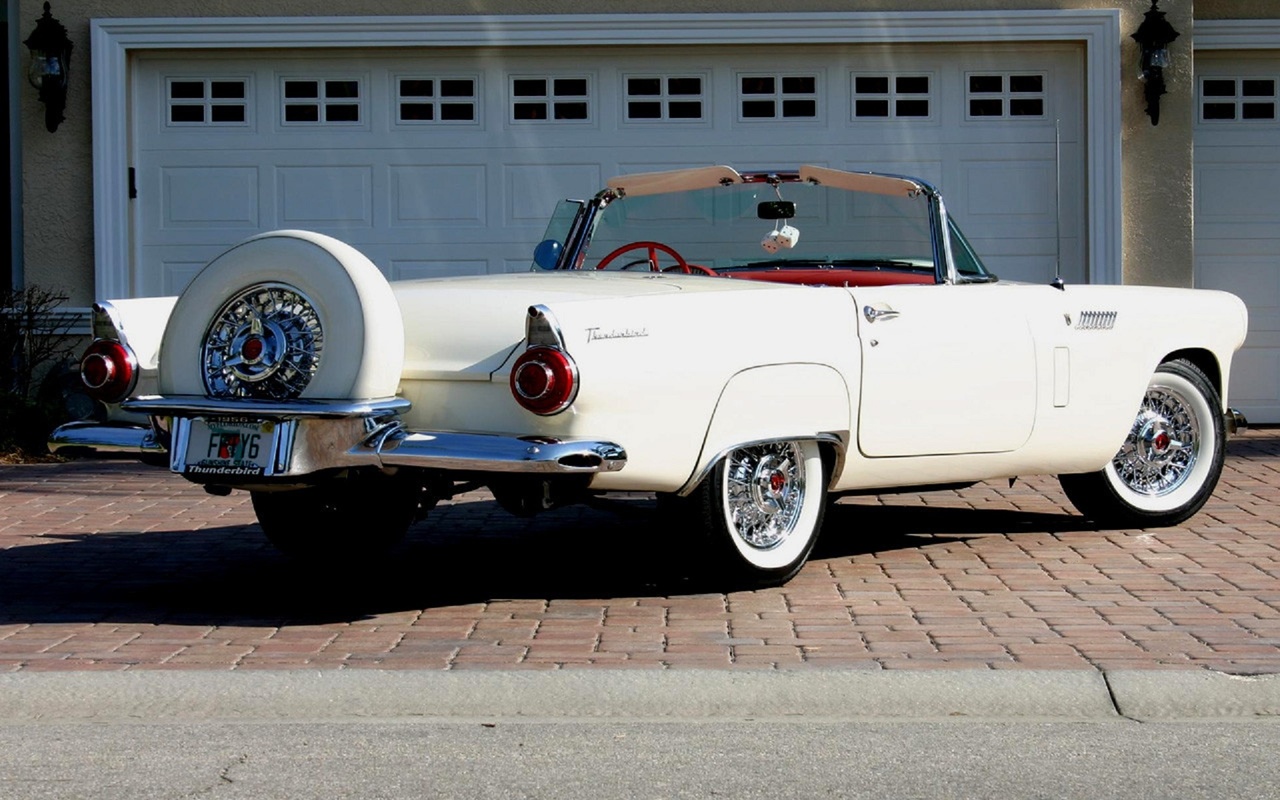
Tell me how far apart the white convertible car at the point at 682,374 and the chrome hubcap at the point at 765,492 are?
0.4 inches

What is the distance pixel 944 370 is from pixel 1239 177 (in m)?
7.00

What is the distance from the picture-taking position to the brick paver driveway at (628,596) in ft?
17.6

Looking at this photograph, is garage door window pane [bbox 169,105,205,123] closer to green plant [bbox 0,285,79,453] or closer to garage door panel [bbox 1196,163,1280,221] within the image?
green plant [bbox 0,285,79,453]

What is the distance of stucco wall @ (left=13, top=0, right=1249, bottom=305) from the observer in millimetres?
12172

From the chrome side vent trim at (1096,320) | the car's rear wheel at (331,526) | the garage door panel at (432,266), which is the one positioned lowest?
the car's rear wheel at (331,526)

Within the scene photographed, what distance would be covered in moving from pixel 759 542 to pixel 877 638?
0.85 metres

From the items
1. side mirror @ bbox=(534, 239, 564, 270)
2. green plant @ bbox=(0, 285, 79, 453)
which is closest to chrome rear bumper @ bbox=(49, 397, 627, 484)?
side mirror @ bbox=(534, 239, 564, 270)

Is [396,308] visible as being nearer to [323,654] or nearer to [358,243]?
[323,654]

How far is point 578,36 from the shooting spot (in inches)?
481

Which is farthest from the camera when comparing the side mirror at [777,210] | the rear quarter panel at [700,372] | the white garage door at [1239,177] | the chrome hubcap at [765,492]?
the white garage door at [1239,177]

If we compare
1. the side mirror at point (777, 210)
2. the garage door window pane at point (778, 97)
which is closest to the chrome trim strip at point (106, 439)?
the side mirror at point (777, 210)

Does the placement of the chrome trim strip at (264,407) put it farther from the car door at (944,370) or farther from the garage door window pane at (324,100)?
the garage door window pane at (324,100)

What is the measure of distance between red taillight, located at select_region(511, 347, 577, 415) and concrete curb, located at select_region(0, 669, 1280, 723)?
0.87 m

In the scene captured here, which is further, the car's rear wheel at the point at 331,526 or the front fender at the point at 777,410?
the car's rear wheel at the point at 331,526
